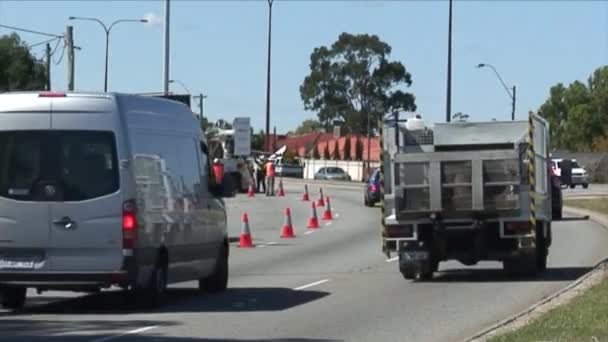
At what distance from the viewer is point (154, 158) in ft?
57.6

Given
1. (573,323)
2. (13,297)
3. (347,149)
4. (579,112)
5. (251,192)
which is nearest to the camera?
(573,323)

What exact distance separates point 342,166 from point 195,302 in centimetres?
9730

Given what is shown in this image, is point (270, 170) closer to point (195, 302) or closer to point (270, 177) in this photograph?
point (270, 177)

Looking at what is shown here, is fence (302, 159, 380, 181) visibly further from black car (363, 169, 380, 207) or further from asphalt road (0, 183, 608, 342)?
asphalt road (0, 183, 608, 342)

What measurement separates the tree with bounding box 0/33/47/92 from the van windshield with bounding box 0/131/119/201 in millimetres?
65588

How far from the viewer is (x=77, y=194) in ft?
54.9

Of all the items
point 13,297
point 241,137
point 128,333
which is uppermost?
point 241,137

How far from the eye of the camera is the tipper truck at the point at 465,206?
22.2 meters

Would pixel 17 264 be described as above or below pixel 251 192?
below

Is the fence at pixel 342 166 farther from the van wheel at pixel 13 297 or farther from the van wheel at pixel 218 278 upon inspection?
the van wheel at pixel 13 297

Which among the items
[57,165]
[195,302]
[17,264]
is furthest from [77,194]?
[195,302]

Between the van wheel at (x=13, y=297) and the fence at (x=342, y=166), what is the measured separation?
89.0m

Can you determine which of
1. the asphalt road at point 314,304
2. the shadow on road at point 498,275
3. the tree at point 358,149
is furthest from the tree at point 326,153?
the shadow on road at point 498,275

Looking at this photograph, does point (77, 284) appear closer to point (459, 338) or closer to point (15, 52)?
point (459, 338)
